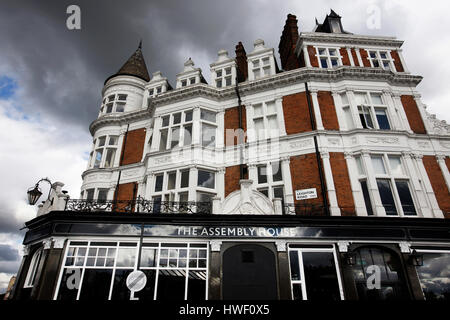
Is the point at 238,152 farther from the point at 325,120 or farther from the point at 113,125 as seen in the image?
the point at 113,125

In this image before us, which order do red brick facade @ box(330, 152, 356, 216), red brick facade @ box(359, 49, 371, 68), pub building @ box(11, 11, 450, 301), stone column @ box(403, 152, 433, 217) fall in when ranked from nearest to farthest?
pub building @ box(11, 11, 450, 301) < stone column @ box(403, 152, 433, 217) < red brick facade @ box(330, 152, 356, 216) < red brick facade @ box(359, 49, 371, 68)

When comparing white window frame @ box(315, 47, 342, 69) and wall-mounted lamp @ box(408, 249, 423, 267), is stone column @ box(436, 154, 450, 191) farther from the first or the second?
white window frame @ box(315, 47, 342, 69)

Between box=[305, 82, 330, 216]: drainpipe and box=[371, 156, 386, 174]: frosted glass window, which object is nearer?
box=[305, 82, 330, 216]: drainpipe

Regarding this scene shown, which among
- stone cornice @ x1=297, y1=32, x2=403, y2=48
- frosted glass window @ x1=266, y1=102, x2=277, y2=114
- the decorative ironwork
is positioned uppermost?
stone cornice @ x1=297, y1=32, x2=403, y2=48

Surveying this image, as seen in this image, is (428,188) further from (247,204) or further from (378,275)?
(247,204)

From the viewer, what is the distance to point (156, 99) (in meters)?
19.4

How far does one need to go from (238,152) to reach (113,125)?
11253 millimetres

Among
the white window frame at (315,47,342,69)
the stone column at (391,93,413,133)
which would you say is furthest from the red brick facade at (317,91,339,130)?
the stone column at (391,93,413,133)

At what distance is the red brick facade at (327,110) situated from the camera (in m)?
16.3

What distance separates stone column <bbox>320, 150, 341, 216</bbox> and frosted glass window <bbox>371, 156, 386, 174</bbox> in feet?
8.37

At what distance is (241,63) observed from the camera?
22125mm

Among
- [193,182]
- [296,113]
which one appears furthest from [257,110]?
[193,182]

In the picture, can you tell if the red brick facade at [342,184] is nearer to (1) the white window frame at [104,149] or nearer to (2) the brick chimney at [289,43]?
(2) the brick chimney at [289,43]

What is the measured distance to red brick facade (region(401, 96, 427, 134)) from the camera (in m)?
16.3
